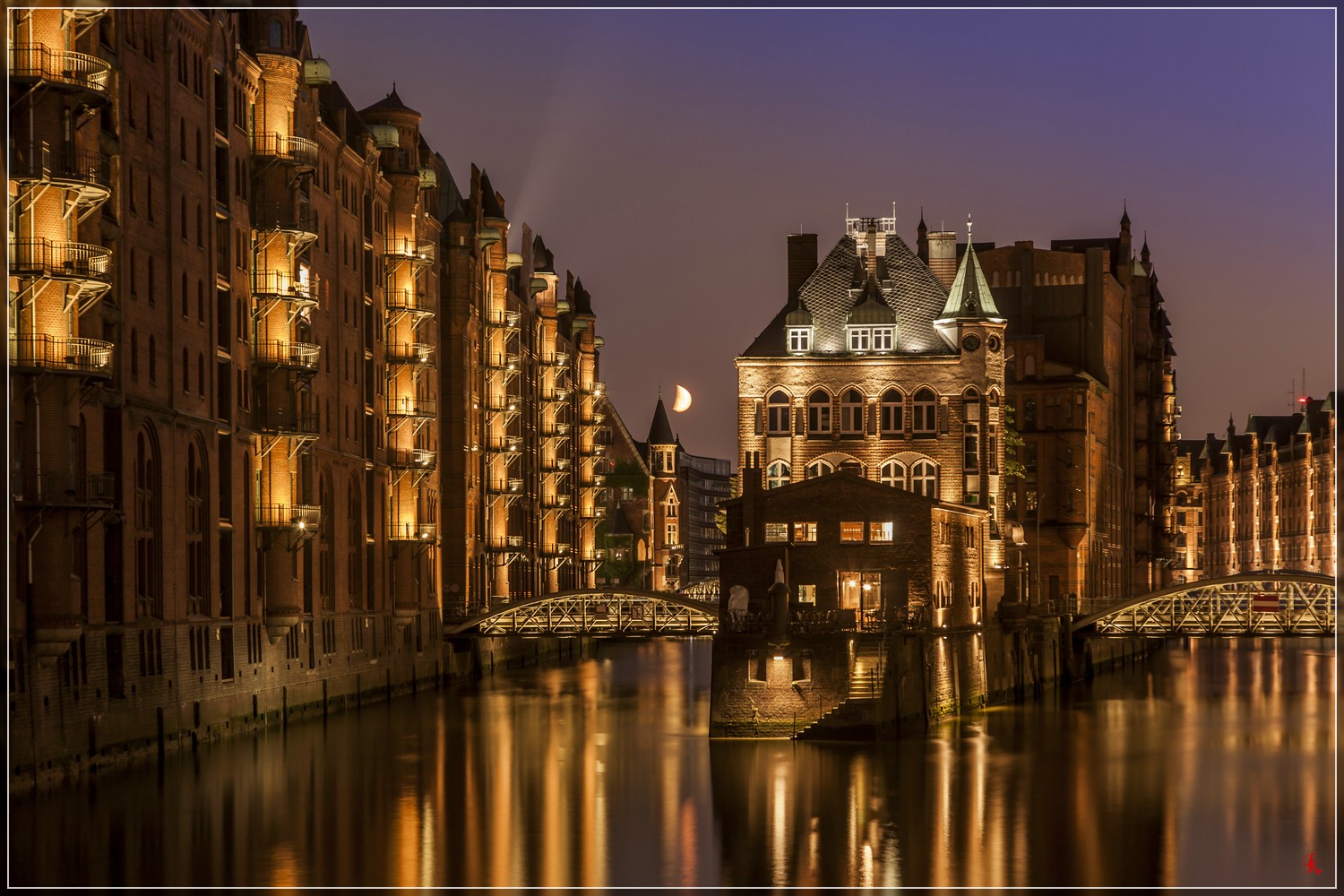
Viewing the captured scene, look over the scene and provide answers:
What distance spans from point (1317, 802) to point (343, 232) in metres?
44.5

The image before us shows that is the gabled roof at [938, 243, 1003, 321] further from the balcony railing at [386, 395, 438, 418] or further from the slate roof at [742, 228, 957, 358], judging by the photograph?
the balcony railing at [386, 395, 438, 418]

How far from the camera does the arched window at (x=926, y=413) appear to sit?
305 ft

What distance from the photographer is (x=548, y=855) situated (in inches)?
1991

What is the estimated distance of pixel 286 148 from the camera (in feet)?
248

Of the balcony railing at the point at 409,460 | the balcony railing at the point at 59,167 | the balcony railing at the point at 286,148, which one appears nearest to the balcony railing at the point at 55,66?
the balcony railing at the point at 59,167

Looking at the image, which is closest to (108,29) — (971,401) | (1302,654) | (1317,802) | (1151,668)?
(1317,802)

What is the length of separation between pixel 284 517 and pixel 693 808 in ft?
75.2

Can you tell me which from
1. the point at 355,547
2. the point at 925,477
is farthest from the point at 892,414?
the point at 355,547

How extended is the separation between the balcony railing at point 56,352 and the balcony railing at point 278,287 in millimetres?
19457

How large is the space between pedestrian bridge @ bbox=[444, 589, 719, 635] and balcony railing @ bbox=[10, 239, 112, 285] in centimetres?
4140

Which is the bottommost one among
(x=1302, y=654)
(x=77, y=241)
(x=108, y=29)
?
(x=1302, y=654)

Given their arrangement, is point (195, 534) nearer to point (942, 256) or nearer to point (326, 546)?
point (326, 546)

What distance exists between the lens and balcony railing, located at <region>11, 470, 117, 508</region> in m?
52.4

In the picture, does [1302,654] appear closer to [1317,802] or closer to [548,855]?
[1317,802]
